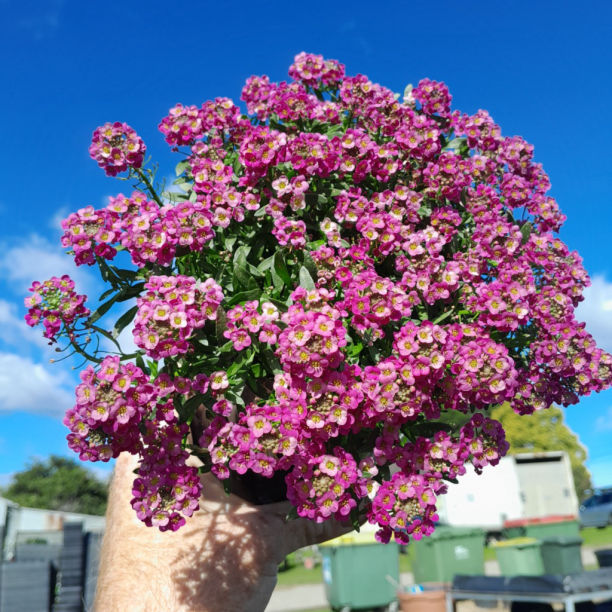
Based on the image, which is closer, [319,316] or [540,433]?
[319,316]

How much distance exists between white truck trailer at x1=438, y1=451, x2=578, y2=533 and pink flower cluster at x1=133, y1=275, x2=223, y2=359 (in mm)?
31152

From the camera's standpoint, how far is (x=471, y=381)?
79.6 inches

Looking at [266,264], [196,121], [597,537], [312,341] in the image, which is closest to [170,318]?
[312,341]

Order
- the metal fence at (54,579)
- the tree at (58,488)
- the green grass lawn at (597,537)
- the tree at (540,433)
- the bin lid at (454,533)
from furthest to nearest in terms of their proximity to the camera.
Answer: the tree at (58,488)
the tree at (540,433)
the green grass lawn at (597,537)
the bin lid at (454,533)
the metal fence at (54,579)

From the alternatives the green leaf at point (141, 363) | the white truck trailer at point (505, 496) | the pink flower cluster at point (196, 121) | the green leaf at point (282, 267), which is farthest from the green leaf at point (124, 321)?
the white truck trailer at point (505, 496)

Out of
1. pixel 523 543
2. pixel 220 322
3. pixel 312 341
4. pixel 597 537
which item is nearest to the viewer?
pixel 312 341

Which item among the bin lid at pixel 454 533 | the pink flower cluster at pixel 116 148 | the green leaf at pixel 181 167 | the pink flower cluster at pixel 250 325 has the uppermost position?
the green leaf at pixel 181 167

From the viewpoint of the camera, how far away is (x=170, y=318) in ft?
6.31

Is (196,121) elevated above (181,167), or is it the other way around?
(196,121)

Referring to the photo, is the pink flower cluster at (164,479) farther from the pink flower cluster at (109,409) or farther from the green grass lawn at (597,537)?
the green grass lawn at (597,537)

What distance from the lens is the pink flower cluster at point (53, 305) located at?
91.1 inches

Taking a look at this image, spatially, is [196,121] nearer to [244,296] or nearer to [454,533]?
[244,296]

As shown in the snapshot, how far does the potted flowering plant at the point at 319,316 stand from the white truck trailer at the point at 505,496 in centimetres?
3033

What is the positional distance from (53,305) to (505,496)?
34.5 metres
